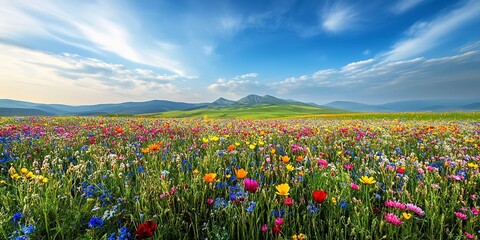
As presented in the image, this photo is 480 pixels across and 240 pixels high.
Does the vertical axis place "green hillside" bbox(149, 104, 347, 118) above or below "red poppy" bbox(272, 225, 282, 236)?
below

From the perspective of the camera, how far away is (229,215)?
227 centimetres

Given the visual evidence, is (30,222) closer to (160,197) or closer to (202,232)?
(160,197)

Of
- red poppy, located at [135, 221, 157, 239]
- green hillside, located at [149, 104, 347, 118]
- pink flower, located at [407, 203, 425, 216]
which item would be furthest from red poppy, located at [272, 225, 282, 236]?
green hillside, located at [149, 104, 347, 118]

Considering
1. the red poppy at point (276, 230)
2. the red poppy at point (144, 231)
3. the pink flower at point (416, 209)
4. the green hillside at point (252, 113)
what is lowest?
the green hillside at point (252, 113)

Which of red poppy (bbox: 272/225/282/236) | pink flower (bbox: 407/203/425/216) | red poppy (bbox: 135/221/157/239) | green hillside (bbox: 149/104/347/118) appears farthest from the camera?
green hillside (bbox: 149/104/347/118)

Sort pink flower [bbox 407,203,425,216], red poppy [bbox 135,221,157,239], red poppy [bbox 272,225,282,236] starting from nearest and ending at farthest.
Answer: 1. red poppy [bbox 135,221,157,239]
2. red poppy [bbox 272,225,282,236]
3. pink flower [bbox 407,203,425,216]

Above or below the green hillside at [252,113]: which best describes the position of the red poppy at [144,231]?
above

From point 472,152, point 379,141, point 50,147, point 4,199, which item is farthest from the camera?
point 379,141

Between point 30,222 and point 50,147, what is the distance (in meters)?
4.34

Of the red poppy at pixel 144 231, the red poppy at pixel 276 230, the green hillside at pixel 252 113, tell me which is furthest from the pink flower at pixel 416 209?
the green hillside at pixel 252 113

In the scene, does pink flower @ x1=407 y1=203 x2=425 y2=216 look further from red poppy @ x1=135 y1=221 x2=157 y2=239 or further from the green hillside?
the green hillside

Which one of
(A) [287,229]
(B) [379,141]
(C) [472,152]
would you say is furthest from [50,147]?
(C) [472,152]

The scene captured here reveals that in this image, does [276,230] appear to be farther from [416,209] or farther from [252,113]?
[252,113]

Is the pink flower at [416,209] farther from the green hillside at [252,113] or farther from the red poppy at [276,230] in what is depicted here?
the green hillside at [252,113]
